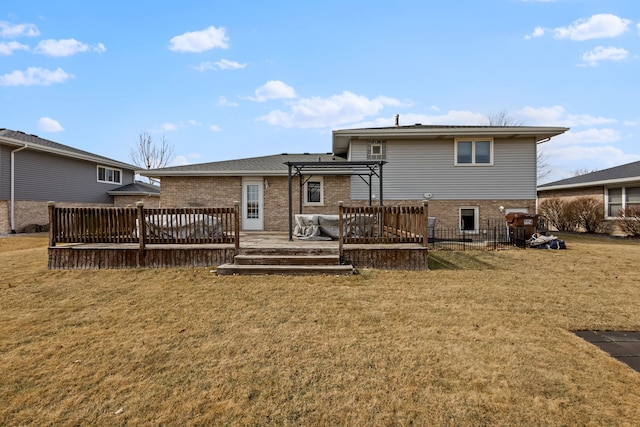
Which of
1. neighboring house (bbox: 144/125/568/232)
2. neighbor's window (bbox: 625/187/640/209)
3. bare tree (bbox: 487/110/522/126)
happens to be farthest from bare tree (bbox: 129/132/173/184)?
neighbor's window (bbox: 625/187/640/209)

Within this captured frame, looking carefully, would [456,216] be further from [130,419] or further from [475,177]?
[130,419]

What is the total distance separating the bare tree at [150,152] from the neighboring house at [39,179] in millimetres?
14667

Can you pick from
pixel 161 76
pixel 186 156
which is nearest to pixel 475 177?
pixel 161 76

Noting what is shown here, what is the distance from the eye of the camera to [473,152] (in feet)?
41.7

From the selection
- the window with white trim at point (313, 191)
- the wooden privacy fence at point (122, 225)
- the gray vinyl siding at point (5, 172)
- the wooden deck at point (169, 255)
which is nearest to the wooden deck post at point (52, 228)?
the wooden privacy fence at point (122, 225)

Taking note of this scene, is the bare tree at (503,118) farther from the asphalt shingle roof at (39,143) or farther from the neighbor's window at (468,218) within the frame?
the asphalt shingle roof at (39,143)

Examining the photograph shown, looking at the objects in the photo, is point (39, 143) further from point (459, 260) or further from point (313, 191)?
point (459, 260)

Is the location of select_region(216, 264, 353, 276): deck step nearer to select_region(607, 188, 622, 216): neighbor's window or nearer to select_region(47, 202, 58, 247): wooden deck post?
select_region(47, 202, 58, 247): wooden deck post

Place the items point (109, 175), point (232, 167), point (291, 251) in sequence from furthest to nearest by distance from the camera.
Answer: point (109, 175), point (232, 167), point (291, 251)

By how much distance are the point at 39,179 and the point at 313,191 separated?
15.3 m

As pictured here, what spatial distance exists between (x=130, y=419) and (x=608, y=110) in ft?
71.0

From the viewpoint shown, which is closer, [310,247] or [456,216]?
[310,247]

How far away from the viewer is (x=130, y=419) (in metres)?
2.13

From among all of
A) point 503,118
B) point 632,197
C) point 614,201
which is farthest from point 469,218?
point 503,118
